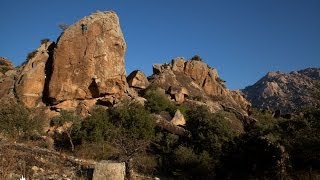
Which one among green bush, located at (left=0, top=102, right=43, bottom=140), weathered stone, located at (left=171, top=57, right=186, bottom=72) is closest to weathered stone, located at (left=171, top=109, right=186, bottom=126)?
green bush, located at (left=0, top=102, right=43, bottom=140)

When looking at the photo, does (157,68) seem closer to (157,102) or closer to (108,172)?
(157,102)

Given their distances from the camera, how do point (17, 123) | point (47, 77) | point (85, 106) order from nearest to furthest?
point (17, 123) → point (85, 106) → point (47, 77)

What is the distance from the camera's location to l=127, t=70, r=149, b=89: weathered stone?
166ft

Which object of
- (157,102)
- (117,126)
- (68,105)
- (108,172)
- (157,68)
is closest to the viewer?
(108,172)

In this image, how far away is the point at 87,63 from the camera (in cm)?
4062

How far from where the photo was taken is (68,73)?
133 ft

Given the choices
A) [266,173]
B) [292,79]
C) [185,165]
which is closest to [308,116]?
[266,173]

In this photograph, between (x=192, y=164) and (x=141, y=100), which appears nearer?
(x=192, y=164)

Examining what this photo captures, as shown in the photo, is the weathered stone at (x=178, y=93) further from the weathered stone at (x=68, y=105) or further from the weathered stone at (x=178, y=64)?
the weathered stone at (x=68, y=105)

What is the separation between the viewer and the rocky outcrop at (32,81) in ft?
131

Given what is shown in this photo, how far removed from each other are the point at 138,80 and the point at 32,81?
1389 centimetres

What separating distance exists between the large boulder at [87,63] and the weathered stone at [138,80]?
26.6 feet

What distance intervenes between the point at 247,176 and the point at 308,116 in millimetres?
3933

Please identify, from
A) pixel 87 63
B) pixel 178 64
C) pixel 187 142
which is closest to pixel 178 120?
pixel 187 142
